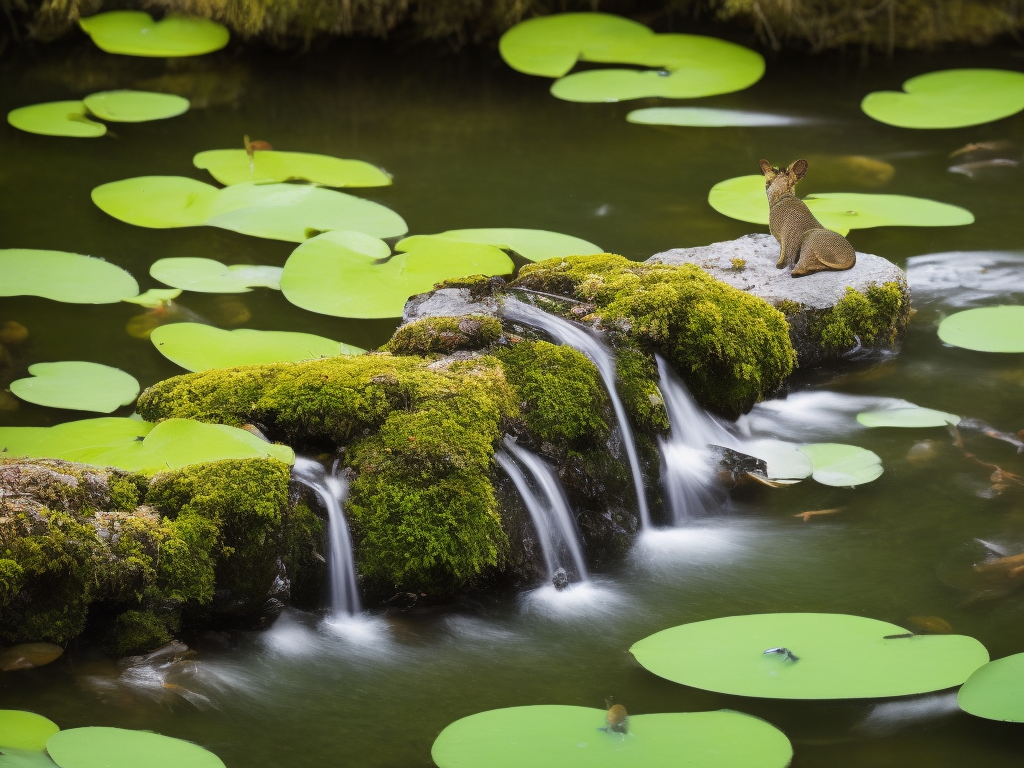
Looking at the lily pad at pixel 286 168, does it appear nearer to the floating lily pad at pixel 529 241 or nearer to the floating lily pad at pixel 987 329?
the floating lily pad at pixel 529 241

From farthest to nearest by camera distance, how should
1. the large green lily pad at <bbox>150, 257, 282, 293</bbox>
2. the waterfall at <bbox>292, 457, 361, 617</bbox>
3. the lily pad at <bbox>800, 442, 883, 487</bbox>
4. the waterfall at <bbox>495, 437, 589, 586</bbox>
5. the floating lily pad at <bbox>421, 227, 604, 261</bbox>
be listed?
the floating lily pad at <bbox>421, 227, 604, 261</bbox>, the large green lily pad at <bbox>150, 257, 282, 293</bbox>, the lily pad at <bbox>800, 442, 883, 487</bbox>, the waterfall at <bbox>495, 437, 589, 586</bbox>, the waterfall at <bbox>292, 457, 361, 617</bbox>

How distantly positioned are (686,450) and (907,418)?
0.85m

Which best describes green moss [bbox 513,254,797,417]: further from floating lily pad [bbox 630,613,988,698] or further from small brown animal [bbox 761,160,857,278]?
floating lily pad [bbox 630,613,988,698]

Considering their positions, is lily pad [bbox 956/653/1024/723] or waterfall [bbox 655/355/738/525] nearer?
lily pad [bbox 956/653/1024/723]

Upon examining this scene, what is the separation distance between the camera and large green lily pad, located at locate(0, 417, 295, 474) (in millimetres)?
2912

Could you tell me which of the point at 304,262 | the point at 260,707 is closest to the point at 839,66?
the point at 304,262

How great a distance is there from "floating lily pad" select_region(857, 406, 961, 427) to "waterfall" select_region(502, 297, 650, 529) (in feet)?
3.16

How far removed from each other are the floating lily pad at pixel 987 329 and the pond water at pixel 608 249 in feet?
0.20

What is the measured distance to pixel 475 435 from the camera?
121 inches

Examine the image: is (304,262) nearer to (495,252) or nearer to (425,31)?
(495,252)

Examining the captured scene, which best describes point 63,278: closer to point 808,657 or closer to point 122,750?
point 122,750

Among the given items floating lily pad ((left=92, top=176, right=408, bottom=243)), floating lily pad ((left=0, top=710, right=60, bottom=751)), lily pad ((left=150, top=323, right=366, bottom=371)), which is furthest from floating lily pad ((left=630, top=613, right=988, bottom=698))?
floating lily pad ((left=92, top=176, right=408, bottom=243))

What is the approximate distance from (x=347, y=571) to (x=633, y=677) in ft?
2.50

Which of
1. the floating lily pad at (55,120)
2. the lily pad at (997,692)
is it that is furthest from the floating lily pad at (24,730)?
the floating lily pad at (55,120)
